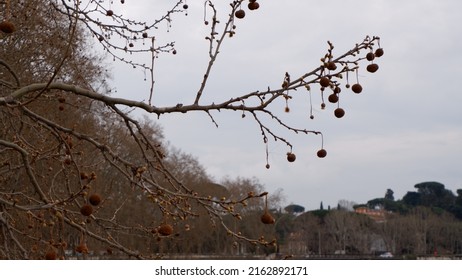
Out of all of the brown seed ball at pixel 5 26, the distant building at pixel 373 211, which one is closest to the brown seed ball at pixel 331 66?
the brown seed ball at pixel 5 26

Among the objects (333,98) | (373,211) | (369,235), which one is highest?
(373,211)

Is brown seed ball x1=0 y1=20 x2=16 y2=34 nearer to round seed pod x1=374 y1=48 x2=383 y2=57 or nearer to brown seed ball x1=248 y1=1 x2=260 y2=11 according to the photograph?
brown seed ball x1=248 y1=1 x2=260 y2=11

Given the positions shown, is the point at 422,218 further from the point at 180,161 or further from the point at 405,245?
the point at 180,161

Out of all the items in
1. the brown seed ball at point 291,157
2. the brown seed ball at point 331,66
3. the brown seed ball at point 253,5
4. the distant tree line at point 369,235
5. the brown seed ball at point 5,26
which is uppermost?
the distant tree line at point 369,235

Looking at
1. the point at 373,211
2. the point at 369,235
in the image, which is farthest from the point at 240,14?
the point at 373,211

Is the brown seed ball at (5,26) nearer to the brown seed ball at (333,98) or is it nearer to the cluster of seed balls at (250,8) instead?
the cluster of seed balls at (250,8)

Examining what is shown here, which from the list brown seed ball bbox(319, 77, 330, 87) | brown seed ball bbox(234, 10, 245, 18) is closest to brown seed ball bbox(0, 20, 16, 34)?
brown seed ball bbox(234, 10, 245, 18)

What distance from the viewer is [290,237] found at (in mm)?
68938

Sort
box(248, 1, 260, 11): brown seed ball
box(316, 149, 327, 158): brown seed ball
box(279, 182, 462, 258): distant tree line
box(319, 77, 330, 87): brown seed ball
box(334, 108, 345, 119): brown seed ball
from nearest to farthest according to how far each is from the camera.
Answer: box(319, 77, 330, 87): brown seed ball
box(334, 108, 345, 119): brown seed ball
box(316, 149, 327, 158): brown seed ball
box(248, 1, 260, 11): brown seed ball
box(279, 182, 462, 258): distant tree line

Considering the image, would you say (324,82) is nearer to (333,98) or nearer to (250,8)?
(333,98)

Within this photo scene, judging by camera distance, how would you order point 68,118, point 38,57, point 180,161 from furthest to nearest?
1. point 180,161
2. point 68,118
3. point 38,57

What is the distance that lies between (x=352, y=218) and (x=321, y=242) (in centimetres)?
397
